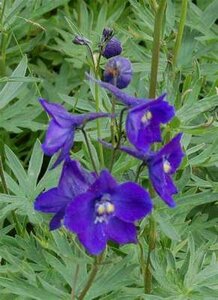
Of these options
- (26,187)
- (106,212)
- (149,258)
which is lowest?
(149,258)

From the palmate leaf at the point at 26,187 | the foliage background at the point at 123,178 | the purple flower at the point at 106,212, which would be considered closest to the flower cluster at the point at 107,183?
the purple flower at the point at 106,212

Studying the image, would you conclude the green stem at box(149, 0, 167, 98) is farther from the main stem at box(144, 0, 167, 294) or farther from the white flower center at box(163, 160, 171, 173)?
the white flower center at box(163, 160, 171, 173)

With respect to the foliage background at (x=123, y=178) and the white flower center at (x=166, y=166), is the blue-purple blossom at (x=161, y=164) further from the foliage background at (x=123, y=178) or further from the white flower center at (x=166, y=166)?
the foliage background at (x=123, y=178)

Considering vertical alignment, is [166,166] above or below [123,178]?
above

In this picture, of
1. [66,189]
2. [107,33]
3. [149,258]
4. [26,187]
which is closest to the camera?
[66,189]

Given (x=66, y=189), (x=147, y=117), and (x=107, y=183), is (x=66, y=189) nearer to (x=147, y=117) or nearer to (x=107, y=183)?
(x=107, y=183)

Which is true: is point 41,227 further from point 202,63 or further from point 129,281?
point 202,63

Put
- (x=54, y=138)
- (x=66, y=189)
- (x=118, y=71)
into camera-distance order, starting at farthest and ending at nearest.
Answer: (x=118, y=71)
(x=66, y=189)
(x=54, y=138)

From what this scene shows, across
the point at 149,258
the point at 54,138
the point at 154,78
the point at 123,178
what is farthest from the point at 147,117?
the point at 149,258
